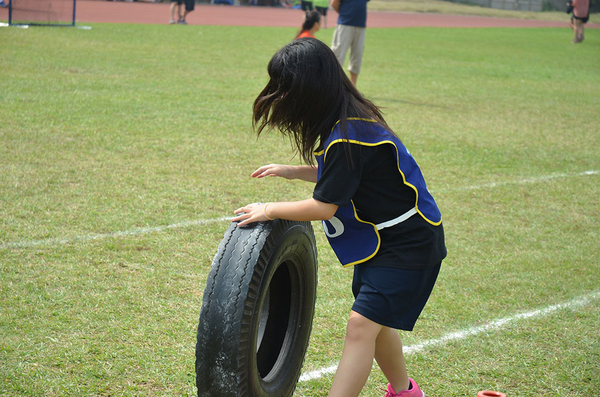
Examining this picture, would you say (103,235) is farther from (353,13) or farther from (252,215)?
(353,13)

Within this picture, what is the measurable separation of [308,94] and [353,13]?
8.17 meters

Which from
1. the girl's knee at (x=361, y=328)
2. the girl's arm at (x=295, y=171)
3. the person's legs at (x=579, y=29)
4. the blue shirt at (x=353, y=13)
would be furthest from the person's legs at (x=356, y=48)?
the person's legs at (x=579, y=29)

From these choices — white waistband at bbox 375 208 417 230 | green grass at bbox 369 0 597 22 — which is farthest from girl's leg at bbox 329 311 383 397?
green grass at bbox 369 0 597 22

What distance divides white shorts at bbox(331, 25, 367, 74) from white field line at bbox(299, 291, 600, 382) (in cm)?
693

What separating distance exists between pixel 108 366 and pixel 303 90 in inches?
64.1

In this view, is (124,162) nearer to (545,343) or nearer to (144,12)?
(545,343)

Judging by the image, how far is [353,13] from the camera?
9.99 meters

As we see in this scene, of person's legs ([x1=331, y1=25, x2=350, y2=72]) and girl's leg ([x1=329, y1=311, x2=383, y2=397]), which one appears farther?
person's legs ([x1=331, y1=25, x2=350, y2=72])

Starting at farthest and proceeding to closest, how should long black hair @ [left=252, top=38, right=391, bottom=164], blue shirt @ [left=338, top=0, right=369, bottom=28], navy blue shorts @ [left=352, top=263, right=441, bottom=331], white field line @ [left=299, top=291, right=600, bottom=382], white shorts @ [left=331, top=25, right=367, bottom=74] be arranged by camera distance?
white shorts @ [left=331, top=25, right=367, bottom=74] < blue shirt @ [left=338, top=0, right=369, bottom=28] < white field line @ [left=299, top=291, right=600, bottom=382] < navy blue shorts @ [left=352, top=263, right=441, bottom=331] < long black hair @ [left=252, top=38, right=391, bottom=164]

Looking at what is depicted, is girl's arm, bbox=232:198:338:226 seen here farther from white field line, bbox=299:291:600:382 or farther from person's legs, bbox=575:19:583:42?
person's legs, bbox=575:19:583:42

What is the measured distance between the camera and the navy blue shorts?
237cm

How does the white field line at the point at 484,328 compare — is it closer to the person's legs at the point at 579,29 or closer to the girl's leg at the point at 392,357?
the girl's leg at the point at 392,357

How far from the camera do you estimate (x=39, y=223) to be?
450cm

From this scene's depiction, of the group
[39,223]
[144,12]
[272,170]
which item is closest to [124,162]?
[39,223]
